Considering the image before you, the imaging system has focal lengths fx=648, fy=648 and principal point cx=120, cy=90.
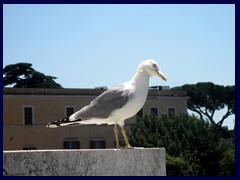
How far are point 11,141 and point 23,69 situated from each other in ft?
49.6

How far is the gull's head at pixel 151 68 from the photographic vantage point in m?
8.80

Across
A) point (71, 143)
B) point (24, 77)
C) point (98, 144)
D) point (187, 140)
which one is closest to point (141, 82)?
point (187, 140)

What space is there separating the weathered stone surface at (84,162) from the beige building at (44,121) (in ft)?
86.9

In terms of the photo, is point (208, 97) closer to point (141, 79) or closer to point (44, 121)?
point (44, 121)

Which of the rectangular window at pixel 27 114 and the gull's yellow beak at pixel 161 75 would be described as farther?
the rectangular window at pixel 27 114

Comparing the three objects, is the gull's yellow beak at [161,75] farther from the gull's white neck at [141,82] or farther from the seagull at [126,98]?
the gull's white neck at [141,82]

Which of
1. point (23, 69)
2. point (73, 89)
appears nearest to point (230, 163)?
point (73, 89)

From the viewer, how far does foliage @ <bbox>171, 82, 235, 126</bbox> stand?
203 feet

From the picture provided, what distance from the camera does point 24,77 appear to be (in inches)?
1957

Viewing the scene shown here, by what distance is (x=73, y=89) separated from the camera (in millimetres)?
36781

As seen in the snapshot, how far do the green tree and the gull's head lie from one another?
133 feet

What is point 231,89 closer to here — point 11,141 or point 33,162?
point 11,141

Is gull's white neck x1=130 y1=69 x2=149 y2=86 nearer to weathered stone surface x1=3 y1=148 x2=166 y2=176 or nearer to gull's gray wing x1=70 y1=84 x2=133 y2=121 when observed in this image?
gull's gray wing x1=70 y1=84 x2=133 y2=121

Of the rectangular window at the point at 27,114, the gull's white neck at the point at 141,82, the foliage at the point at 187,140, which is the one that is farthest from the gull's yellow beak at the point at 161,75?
the rectangular window at the point at 27,114
